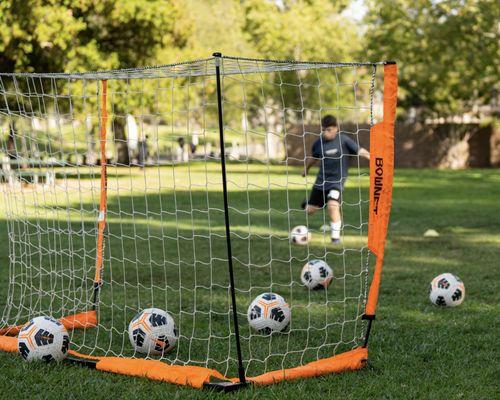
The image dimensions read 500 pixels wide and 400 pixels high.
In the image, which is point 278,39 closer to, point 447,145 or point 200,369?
point 447,145

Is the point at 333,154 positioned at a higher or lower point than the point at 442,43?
lower

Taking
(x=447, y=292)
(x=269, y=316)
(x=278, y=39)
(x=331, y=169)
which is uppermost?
(x=278, y=39)

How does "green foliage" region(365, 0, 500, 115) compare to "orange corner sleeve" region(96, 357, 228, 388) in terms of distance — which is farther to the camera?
"green foliage" region(365, 0, 500, 115)

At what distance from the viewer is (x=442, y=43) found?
29922 mm

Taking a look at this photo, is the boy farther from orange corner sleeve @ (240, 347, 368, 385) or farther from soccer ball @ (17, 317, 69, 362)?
soccer ball @ (17, 317, 69, 362)

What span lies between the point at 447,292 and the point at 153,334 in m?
2.89

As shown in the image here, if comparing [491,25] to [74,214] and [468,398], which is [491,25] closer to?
[74,214]

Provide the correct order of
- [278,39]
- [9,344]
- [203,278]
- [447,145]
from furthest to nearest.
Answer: [278,39] → [447,145] → [203,278] → [9,344]

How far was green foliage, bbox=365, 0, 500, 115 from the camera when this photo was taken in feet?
94.2

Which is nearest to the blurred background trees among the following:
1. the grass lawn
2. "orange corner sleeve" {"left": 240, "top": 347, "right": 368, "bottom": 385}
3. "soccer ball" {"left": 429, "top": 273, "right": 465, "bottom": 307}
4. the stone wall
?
the stone wall

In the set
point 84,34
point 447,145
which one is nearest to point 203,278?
point 84,34

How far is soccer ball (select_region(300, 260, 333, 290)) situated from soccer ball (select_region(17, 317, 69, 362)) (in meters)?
2.93

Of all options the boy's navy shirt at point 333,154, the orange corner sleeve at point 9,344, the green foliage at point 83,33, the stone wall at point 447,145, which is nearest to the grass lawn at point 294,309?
the orange corner sleeve at point 9,344

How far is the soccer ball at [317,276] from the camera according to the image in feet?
25.0
